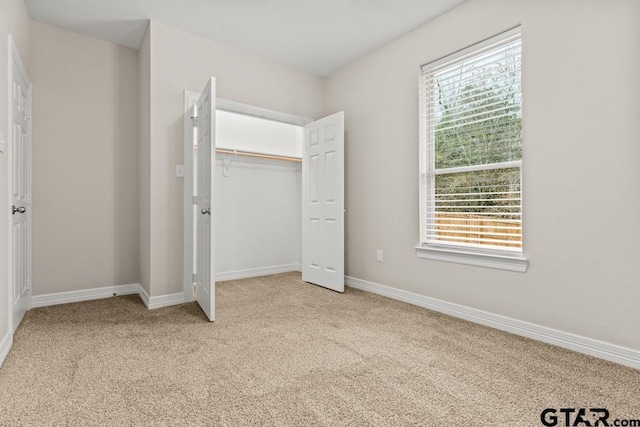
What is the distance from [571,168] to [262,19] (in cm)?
272

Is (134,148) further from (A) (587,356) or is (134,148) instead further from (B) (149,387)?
(A) (587,356)

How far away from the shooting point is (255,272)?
4.53m

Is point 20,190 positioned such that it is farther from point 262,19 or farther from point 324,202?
point 324,202

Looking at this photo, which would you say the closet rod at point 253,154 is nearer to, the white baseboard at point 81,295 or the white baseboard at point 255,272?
the white baseboard at point 255,272

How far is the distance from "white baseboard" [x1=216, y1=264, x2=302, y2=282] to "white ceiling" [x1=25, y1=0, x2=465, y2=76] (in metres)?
2.61

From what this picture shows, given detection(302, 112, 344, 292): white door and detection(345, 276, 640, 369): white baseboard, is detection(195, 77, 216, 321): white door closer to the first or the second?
detection(302, 112, 344, 292): white door

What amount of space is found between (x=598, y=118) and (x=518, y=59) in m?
0.73

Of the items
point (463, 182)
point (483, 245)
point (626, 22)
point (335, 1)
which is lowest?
point (483, 245)

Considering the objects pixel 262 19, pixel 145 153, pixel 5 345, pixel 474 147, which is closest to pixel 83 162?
pixel 145 153

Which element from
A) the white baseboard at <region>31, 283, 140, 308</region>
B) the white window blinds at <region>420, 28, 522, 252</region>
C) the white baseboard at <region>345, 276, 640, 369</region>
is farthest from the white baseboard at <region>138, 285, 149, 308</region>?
the white window blinds at <region>420, 28, 522, 252</region>

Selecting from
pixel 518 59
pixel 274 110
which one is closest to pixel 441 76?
pixel 518 59

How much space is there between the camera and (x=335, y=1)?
2.81 metres

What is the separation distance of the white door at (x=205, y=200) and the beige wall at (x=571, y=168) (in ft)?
6.10

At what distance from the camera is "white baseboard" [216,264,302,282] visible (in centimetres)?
426
